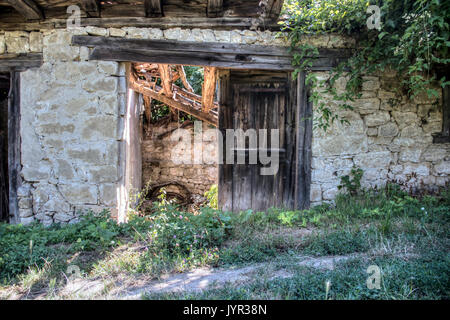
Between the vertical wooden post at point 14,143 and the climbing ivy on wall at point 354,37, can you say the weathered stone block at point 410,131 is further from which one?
the vertical wooden post at point 14,143

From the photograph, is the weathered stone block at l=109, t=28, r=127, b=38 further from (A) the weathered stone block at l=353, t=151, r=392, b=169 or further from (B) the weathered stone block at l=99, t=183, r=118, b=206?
(A) the weathered stone block at l=353, t=151, r=392, b=169

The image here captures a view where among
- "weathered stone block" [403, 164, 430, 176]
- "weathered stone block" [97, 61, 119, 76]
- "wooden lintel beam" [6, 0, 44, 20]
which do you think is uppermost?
"wooden lintel beam" [6, 0, 44, 20]

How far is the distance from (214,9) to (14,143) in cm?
346

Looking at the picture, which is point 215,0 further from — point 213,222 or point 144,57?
point 213,222

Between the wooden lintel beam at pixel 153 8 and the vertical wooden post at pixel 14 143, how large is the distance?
210 cm

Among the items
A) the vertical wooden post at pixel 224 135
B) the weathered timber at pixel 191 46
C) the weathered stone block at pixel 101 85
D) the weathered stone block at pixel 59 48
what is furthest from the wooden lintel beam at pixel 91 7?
the vertical wooden post at pixel 224 135

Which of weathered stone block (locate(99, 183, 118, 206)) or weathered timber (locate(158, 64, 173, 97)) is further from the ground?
weathered timber (locate(158, 64, 173, 97))

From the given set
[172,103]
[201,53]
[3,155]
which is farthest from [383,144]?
[3,155]

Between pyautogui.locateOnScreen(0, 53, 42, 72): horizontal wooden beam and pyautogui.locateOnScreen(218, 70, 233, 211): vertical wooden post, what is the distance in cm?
267

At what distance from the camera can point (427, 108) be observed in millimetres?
4414

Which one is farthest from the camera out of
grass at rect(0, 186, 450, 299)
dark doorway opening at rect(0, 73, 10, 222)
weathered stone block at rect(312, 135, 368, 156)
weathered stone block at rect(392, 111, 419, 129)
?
dark doorway opening at rect(0, 73, 10, 222)

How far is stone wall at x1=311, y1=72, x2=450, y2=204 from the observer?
4297mm

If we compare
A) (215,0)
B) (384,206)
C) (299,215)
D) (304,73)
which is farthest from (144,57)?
(384,206)

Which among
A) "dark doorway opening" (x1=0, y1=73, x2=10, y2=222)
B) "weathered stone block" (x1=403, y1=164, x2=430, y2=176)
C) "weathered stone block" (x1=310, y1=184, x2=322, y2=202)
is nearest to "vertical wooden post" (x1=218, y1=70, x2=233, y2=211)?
"weathered stone block" (x1=310, y1=184, x2=322, y2=202)
